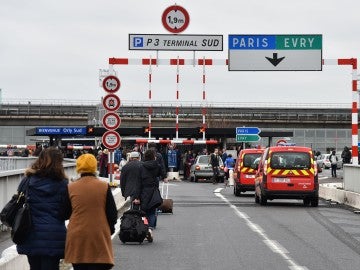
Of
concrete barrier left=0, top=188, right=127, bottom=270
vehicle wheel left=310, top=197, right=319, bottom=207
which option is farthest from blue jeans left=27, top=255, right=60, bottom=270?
vehicle wheel left=310, top=197, right=319, bottom=207

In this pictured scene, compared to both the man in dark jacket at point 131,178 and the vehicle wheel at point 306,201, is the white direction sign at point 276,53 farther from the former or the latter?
the man in dark jacket at point 131,178

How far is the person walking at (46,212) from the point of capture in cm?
779

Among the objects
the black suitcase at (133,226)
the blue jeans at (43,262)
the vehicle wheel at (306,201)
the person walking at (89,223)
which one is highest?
the person walking at (89,223)

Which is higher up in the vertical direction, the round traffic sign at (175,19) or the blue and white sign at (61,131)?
the round traffic sign at (175,19)

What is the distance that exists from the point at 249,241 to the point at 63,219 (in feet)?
27.7

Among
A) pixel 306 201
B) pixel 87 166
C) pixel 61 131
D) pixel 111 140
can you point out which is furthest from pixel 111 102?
pixel 61 131

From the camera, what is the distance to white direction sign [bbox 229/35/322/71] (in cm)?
2967

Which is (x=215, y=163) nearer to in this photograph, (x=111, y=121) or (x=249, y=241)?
(x=111, y=121)

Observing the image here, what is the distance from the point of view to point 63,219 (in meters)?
7.92

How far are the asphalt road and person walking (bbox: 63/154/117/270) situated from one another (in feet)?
14.4

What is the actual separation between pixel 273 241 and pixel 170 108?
84518 mm

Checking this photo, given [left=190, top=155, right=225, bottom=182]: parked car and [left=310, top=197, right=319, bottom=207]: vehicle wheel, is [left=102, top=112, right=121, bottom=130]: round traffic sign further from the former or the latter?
[left=190, top=155, right=225, bottom=182]: parked car

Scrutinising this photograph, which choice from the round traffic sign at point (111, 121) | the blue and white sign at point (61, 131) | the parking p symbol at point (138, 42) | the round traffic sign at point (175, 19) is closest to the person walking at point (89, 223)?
the round traffic sign at point (111, 121)

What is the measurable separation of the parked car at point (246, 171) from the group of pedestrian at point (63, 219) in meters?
25.0
